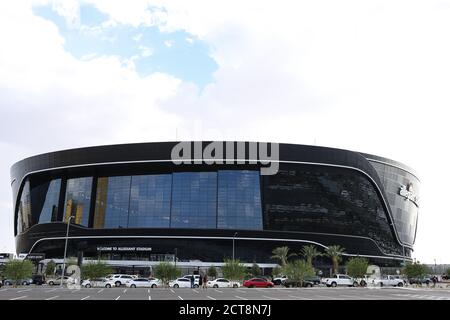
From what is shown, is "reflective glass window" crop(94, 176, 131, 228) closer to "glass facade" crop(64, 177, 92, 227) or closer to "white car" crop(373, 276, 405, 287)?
"glass facade" crop(64, 177, 92, 227)

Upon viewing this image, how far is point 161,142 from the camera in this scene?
10875cm

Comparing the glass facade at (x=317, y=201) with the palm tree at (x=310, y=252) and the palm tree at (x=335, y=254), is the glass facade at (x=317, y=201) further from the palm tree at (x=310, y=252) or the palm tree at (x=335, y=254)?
the palm tree at (x=335, y=254)

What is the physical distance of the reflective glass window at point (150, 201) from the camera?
10975 centimetres

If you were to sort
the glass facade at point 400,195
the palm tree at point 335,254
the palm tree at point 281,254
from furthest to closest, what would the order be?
the glass facade at point 400,195 → the palm tree at point 335,254 → the palm tree at point 281,254

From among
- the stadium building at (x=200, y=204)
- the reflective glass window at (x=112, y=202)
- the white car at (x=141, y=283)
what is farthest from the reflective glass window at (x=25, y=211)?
the white car at (x=141, y=283)

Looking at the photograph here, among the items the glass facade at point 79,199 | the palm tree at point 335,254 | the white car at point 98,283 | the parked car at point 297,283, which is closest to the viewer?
the white car at point 98,283

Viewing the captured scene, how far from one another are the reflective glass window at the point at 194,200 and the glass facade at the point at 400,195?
4711 cm

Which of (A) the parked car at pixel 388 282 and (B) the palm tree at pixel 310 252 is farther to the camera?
(B) the palm tree at pixel 310 252

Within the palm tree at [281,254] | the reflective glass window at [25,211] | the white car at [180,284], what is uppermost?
the reflective glass window at [25,211]

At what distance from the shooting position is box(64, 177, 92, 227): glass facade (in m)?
115

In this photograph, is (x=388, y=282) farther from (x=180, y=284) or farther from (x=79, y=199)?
(x=79, y=199)

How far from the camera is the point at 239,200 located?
360 ft
